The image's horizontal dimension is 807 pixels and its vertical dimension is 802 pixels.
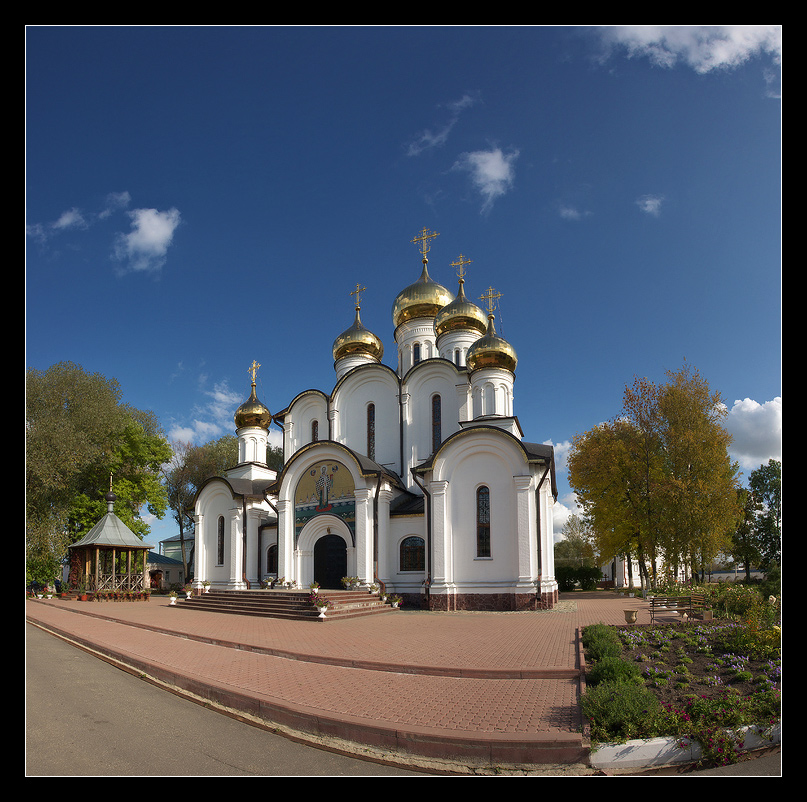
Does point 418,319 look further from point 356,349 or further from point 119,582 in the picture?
point 119,582

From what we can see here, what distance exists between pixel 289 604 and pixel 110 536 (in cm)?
1362

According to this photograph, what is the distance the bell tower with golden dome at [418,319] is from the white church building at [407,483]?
0.24 feet

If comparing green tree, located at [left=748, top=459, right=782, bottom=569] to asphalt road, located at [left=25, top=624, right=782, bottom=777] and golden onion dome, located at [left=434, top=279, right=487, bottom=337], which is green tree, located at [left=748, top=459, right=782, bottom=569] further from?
asphalt road, located at [left=25, top=624, right=782, bottom=777]

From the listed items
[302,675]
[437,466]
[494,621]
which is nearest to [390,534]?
[437,466]

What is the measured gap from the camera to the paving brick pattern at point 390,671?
5.96m

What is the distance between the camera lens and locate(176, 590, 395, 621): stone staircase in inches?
707

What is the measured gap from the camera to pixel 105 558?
2983 centimetres

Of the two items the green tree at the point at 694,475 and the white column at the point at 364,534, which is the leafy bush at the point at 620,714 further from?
the green tree at the point at 694,475

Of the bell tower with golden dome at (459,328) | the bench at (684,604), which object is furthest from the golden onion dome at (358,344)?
the bench at (684,604)

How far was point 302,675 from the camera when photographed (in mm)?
9008

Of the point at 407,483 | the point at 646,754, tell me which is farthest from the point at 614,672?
the point at 407,483

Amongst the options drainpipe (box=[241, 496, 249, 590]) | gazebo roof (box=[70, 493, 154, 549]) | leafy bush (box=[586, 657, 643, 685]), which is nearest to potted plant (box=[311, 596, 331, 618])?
drainpipe (box=[241, 496, 249, 590])

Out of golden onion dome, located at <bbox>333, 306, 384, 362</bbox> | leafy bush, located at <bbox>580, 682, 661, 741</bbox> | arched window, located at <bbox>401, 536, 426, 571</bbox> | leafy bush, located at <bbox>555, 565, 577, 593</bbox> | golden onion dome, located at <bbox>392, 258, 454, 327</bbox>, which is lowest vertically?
leafy bush, located at <bbox>555, 565, 577, 593</bbox>

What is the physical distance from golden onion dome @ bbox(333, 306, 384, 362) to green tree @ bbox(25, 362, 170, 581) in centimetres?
1242
